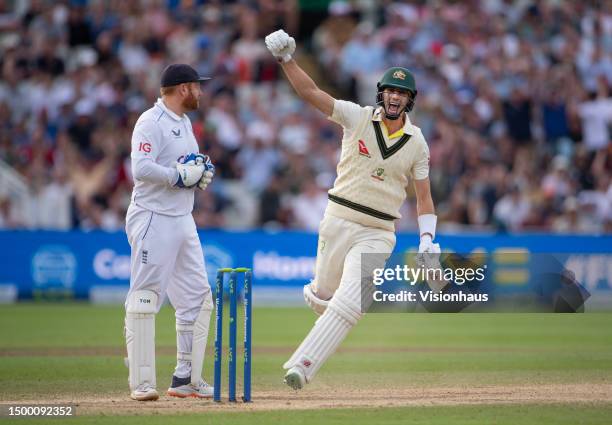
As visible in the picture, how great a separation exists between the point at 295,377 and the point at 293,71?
218 cm

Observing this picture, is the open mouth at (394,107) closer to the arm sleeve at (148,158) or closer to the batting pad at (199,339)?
the arm sleeve at (148,158)

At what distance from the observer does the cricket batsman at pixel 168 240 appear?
8.30 m

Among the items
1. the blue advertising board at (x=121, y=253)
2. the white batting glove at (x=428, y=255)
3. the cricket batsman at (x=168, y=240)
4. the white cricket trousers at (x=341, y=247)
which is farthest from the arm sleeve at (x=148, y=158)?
the blue advertising board at (x=121, y=253)

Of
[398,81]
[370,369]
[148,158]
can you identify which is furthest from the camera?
[370,369]

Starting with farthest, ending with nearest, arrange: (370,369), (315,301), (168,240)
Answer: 1. (370,369)
2. (315,301)
3. (168,240)

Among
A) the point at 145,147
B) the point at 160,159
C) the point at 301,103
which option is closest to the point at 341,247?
the point at 160,159

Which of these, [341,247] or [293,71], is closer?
[293,71]

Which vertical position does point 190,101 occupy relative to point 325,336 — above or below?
above

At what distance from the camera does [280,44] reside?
825 cm

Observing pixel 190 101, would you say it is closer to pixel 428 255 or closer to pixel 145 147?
pixel 145 147

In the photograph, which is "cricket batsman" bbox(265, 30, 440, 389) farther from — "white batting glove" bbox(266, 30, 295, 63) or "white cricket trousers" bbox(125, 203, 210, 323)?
"white cricket trousers" bbox(125, 203, 210, 323)

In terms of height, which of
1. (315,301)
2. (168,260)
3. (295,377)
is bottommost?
(295,377)

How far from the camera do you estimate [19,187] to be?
19.1 m

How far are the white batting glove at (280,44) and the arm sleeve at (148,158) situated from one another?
3.38 feet
